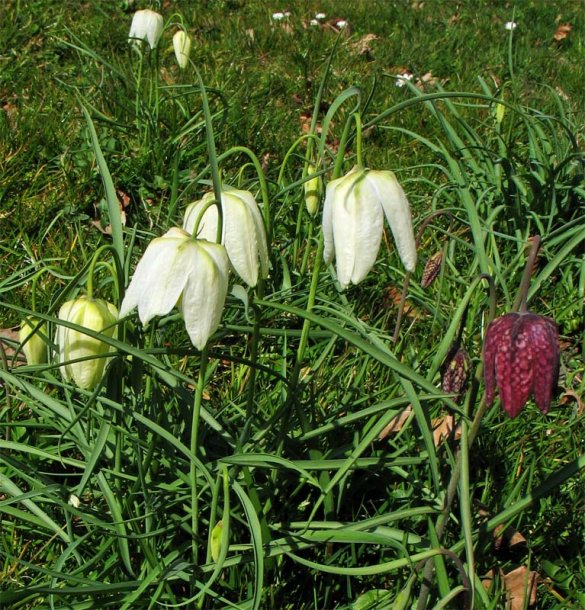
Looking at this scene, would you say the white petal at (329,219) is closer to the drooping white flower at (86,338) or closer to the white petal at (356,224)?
the white petal at (356,224)

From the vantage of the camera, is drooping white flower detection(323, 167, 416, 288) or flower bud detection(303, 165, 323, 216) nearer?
drooping white flower detection(323, 167, 416, 288)

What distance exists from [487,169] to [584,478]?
1119 mm

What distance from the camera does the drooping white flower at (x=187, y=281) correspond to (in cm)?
105

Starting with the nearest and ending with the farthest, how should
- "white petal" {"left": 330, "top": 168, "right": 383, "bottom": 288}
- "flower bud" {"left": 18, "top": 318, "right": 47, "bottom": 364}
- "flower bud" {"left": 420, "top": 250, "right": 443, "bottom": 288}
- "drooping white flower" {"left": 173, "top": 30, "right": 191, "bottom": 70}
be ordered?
"white petal" {"left": 330, "top": 168, "right": 383, "bottom": 288} < "flower bud" {"left": 18, "top": 318, "right": 47, "bottom": 364} < "flower bud" {"left": 420, "top": 250, "right": 443, "bottom": 288} < "drooping white flower" {"left": 173, "top": 30, "right": 191, "bottom": 70}

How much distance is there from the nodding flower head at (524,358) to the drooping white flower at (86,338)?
51 centimetres

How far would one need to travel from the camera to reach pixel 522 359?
108 cm

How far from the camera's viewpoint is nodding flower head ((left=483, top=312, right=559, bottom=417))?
1.08 metres

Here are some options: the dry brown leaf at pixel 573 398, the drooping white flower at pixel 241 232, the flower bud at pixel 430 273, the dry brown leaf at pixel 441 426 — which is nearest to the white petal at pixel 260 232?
the drooping white flower at pixel 241 232

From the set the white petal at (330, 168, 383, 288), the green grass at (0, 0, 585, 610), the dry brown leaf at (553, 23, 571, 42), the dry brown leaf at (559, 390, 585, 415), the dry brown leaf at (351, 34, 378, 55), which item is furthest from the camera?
the dry brown leaf at (553, 23, 571, 42)

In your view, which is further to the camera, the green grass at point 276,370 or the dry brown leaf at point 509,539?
the dry brown leaf at point 509,539

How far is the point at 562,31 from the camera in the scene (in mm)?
4848

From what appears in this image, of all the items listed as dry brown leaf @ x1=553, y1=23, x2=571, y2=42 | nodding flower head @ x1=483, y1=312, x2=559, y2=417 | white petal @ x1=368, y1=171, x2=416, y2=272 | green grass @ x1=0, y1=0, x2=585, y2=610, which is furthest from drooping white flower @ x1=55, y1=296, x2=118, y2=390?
dry brown leaf @ x1=553, y1=23, x2=571, y2=42

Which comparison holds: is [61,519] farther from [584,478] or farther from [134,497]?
[584,478]

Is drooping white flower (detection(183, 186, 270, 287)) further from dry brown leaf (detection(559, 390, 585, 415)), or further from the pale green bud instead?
dry brown leaf (detection(559, 390, 585, 415))
